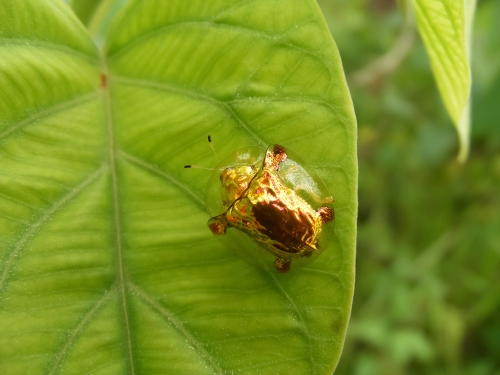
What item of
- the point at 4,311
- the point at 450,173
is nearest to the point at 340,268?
the point at 4,311

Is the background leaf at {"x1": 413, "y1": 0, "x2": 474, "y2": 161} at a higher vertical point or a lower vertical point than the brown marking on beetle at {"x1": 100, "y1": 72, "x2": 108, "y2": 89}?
lower

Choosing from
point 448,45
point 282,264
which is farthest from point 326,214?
point 448,45

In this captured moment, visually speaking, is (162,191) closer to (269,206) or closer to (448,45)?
(269,206)

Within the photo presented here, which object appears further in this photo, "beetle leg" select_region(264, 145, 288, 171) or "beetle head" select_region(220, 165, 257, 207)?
"beetle head" select_region(220, 165, 257, 207)

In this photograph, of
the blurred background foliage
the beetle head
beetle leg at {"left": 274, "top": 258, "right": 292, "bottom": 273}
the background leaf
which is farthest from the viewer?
the blurred background foliage

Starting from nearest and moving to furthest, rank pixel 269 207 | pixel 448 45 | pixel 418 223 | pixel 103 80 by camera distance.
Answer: pixel 448 45 → pixel 103 80 → pixel 269 207 → pixel 418 223

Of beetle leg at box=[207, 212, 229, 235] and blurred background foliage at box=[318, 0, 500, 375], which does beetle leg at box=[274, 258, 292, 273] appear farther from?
blurred background foliage at box=[318, 0, 500, 375]

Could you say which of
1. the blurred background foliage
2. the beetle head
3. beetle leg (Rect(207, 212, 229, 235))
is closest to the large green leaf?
beetle leg (Rect(207, 212, 229, 235))
